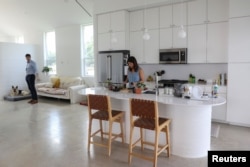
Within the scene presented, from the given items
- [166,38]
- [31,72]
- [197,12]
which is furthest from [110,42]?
[31,72]

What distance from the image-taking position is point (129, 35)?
5820mm

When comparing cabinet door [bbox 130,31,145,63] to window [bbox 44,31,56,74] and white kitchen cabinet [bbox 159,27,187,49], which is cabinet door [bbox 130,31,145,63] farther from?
window [bbox 44,31,56,74]

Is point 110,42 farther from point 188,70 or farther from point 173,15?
point 188,70

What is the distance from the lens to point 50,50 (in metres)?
9.07

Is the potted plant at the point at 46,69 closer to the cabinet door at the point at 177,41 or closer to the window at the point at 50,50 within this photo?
the window at the point at 50,50

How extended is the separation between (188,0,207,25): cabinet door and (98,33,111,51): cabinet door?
2.30 meters

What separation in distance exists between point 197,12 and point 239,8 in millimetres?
920

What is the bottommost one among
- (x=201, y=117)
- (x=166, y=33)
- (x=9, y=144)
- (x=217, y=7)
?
(x=9, y=144)

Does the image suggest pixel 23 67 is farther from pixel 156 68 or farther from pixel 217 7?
pixel 217 7

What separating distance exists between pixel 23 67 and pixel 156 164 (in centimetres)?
790

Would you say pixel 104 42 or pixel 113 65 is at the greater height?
pixel 104 42

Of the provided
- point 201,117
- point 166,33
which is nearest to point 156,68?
point 166,33

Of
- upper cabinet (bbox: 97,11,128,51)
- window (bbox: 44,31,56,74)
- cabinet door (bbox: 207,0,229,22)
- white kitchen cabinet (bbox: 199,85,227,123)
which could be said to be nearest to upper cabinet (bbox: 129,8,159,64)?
upper cabinet (bbox: 97,11,128,51)

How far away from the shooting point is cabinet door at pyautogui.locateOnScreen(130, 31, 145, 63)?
5.69m
